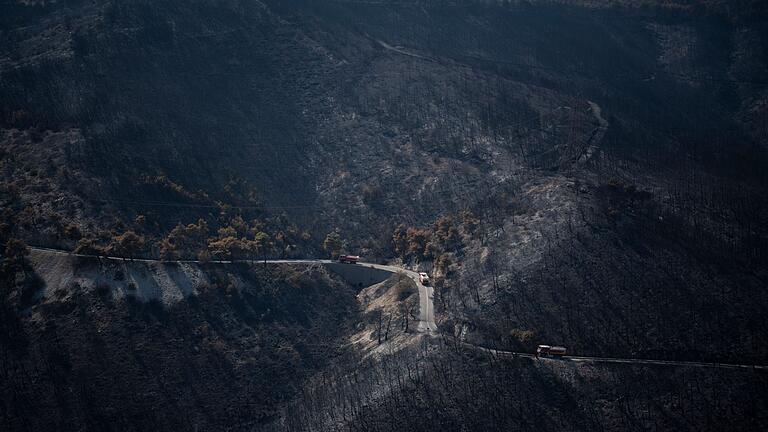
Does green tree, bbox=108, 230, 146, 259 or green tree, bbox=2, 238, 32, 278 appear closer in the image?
green tree, bbox=2, 238, 32, 278

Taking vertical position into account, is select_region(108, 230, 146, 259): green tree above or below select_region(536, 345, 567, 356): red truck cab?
above

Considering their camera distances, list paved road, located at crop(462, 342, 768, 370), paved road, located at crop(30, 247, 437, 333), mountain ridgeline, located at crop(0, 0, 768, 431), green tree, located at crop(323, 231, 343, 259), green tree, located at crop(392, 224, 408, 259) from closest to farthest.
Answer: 1. paved road, located at crop(462, 342, 768, 370)
2. mountain ridgeline, located at crop(0, 0, 768, 431)
3. paved road, located at crop(30, 247, 437, 333)
4. green tree, located at crop(323, 231, 343, 259)
5. green tree, located at crop(392, 224, 408, 259)

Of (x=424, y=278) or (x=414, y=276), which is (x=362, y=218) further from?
(x=424, y=278)

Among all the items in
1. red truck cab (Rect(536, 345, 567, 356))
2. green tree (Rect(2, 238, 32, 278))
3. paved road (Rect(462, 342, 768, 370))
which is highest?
green tree (Rect(2, 238, 32, 278))

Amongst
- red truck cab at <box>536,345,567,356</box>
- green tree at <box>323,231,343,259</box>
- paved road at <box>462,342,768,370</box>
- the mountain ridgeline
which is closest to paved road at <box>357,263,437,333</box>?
the mountain ridgeline

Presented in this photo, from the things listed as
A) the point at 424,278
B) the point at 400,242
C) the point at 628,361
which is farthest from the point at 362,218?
the point at 628,361

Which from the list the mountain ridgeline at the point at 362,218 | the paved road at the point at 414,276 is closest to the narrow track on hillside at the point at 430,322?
the paved road at the point at 414,276

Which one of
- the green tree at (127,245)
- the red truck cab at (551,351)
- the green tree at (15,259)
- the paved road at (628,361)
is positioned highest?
the green tree at (15,259)

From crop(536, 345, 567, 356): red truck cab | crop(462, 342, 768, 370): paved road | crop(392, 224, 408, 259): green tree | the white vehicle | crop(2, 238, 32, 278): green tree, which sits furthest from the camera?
crop(392, 224, 408, 259): green tree

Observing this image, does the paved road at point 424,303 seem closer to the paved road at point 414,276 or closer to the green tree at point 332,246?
the paved road at point 414,276

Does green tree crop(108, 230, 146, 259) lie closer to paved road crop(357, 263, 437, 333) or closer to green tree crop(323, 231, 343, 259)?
green tree crop(323, 231, 343, 259)

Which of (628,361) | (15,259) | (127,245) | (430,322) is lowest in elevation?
(628,361)

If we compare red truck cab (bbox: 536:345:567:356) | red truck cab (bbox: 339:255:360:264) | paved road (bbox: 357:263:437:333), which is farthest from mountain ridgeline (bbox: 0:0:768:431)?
red truck cab (bbox: 339:255:360:264)
